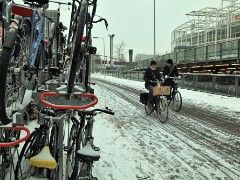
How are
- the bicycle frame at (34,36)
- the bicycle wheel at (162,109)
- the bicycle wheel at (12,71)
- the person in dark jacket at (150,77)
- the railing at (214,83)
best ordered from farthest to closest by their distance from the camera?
the railing at (214,83)
the person in dark jacket at (150,77)
the bicycle wheel at (162,109)
the bicycle frame at (34,36)
the bicycle wheel at (12,71)

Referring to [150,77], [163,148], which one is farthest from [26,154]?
[150,77]

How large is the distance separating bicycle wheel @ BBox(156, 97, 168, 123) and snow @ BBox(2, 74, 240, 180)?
0.21 meters

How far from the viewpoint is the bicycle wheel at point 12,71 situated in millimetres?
2566

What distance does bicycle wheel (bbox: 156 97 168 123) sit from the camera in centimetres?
939

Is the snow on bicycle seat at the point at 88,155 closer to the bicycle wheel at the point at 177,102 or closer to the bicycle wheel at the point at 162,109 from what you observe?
the bicycle wheel at the point at 162,109

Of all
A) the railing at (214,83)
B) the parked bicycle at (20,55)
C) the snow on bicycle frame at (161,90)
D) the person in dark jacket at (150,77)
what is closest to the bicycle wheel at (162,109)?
the snow on bicycle frame at (161,90)

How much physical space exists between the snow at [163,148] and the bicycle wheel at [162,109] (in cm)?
21

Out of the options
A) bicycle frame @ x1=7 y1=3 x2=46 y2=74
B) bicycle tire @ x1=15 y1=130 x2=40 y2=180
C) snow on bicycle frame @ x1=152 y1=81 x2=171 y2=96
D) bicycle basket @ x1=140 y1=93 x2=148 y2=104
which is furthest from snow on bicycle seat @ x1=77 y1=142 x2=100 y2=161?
bicycle basket @ x1=140 y1=93 x2=148 y2=104

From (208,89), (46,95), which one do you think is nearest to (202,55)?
(208,89)

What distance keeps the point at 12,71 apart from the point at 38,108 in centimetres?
51

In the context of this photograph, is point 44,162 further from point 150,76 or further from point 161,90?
point 150,76

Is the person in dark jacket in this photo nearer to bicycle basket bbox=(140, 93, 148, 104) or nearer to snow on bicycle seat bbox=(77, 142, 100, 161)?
bicycle basket bbox=(140, 93, 148, 104)

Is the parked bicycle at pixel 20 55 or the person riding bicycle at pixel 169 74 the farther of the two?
the person riding bicycle at pixel 169 74

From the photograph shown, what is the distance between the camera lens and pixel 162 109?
9719mm
